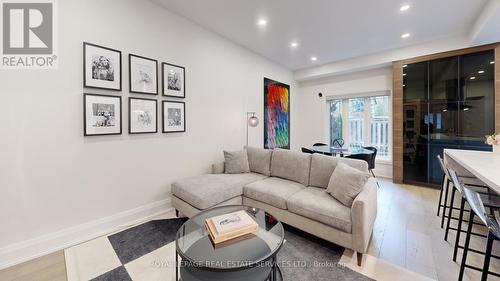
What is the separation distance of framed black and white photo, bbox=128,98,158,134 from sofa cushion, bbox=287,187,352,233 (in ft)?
6.86

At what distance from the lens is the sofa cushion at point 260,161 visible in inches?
131

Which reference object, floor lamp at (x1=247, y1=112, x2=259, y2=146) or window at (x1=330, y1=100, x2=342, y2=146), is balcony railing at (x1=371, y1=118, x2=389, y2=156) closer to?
window at (x1=330, y1=100, x2=342, y2=146)

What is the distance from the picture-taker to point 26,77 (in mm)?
1940

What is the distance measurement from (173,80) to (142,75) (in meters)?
0.45

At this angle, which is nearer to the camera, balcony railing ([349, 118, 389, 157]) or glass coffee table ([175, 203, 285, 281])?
glass coffee table ([175, 203, 285, 281])

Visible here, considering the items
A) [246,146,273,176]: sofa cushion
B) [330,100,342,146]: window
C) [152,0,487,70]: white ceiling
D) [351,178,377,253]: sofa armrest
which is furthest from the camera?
[330,100,342,146]: window

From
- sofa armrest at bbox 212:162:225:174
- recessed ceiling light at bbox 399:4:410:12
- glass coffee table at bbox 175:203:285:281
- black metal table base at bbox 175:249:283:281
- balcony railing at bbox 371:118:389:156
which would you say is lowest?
black metal table base at bbox 175:249:283:281

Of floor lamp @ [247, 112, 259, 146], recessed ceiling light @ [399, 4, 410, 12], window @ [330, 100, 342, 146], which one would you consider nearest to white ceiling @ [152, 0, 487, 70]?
recessed ceiling light @ [399, 4, 410, 12]

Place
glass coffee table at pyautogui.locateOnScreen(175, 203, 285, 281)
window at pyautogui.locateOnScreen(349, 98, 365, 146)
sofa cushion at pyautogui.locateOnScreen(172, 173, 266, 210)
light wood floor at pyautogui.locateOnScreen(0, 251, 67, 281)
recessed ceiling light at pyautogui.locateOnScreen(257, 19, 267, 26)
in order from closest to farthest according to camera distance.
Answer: glass coffee table at pyautogui.locateOnScreen(175, 203, 285, 281) → light wood floor at pyautogui.locateOnScreen(0, 251, 67, 281) → sofa cushion at pyautogui.locateOnScreen(172, 173, 266, 210) → recessed ceiling light at pyautogui.locateOnScreen(257, 19, 267, 26) → window at pyautogui.locateOnScreen(349, 98, 365, 146)

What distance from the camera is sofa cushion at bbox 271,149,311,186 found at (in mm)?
2893

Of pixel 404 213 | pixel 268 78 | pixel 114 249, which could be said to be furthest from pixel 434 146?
pixel 114 249

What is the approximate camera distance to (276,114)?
5363 mm

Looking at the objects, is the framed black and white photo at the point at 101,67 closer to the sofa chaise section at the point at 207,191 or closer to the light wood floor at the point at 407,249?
the sofa chaise section at the point at 207,191

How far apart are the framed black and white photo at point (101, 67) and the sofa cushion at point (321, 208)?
8.30ft
